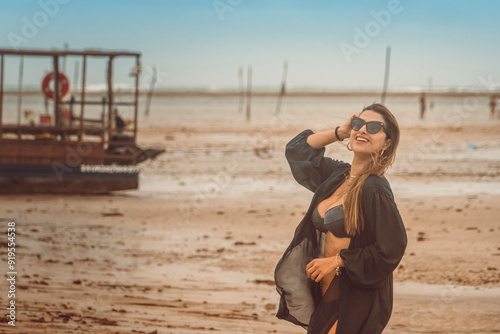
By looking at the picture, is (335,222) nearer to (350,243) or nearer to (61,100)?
(350,243)

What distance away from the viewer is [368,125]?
121 inches

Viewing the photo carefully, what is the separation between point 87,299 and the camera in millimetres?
6828

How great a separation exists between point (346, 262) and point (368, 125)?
57cm

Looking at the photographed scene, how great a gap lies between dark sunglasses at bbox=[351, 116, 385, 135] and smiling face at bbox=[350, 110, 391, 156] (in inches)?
0.5

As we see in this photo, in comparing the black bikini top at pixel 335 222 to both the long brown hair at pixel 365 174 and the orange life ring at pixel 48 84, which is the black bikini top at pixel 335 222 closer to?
the long brown hair at pixel 365 174

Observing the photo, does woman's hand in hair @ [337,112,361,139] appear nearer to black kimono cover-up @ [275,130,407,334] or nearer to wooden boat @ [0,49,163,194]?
black kimono cover-up @ [275,130,407,334]

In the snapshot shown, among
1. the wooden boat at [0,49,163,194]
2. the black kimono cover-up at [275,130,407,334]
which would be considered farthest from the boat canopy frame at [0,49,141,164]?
the black kimono cover-up at [275,130,407,334]

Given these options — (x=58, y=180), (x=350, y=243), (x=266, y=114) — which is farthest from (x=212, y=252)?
(x=266, y=114)

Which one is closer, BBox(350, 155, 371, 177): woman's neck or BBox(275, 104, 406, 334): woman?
BBox(275, 104, 406, 334): woman

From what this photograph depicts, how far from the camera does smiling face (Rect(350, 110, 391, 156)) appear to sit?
122 inches

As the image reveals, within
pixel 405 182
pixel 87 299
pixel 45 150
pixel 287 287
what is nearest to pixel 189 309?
pixel 87 299

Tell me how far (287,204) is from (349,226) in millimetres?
10495

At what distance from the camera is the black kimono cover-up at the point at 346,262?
9.61ft

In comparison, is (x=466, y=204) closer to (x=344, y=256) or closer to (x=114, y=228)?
(x=114, y=228)
